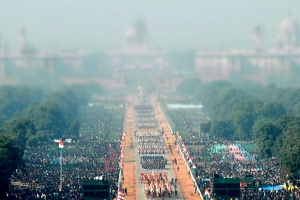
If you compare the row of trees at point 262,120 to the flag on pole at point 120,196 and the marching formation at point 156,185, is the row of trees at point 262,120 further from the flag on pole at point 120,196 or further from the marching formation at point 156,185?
the flag on pole at point 120,196

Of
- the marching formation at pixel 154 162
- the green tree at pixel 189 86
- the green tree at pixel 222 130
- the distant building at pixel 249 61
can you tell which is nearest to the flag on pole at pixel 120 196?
the marching formation at pixel 154 162

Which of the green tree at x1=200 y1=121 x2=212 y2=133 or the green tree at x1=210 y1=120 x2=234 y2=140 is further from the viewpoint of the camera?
the green tree at x1=200 y1=121 x2=212 y2=133

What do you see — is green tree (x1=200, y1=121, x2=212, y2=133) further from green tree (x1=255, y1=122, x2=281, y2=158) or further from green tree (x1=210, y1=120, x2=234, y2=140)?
green tree (x1=255, y1=122, x2=281, y2=158)

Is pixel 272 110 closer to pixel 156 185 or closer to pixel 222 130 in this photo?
pixel 222 130

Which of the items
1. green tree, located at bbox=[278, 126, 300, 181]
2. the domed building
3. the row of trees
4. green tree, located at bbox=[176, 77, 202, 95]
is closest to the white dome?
the domed building

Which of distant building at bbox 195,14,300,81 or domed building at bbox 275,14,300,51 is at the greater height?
domed building at bbox 275,14,300,51

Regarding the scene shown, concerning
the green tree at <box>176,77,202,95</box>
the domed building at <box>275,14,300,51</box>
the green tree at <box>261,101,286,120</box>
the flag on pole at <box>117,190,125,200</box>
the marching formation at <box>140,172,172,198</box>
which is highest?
the domed building at <box>275,14,300,51</box>
